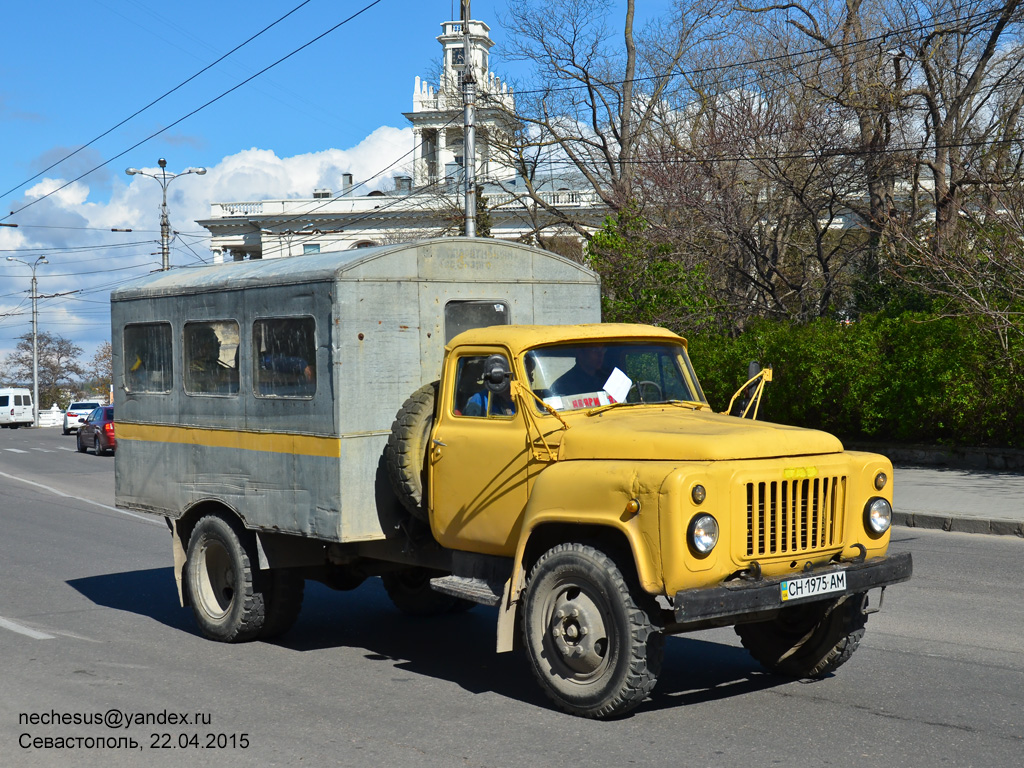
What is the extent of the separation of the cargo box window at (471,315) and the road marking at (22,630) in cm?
380

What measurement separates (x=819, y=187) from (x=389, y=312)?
19996 millimetres

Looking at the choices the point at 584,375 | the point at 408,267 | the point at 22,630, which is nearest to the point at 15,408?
the point at 22,630

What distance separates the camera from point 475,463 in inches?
261

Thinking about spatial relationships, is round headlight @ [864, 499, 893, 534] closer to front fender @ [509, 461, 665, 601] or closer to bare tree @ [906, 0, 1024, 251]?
front fender @ [509, 461, 665, 601]

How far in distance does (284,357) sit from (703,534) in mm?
3280

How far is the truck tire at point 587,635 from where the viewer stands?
562 centimetres

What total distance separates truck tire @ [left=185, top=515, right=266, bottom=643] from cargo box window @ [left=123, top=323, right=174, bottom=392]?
3.97 ft

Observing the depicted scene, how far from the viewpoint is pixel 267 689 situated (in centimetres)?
673

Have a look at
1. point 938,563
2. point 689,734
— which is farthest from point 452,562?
point 938,563

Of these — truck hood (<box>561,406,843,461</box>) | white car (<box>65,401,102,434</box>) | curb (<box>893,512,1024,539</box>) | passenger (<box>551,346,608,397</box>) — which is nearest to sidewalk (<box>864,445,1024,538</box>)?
curb (<box>893,512,1024,539</box>)

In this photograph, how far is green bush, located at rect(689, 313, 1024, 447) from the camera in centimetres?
1825

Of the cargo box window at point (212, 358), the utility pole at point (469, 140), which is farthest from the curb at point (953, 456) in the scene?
the cargo box window at point (212, 358)

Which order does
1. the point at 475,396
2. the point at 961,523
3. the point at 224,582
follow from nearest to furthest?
the point at 475,396
the point at 224,582
the point at 961,523

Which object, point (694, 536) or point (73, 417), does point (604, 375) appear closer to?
point (694, 536)
